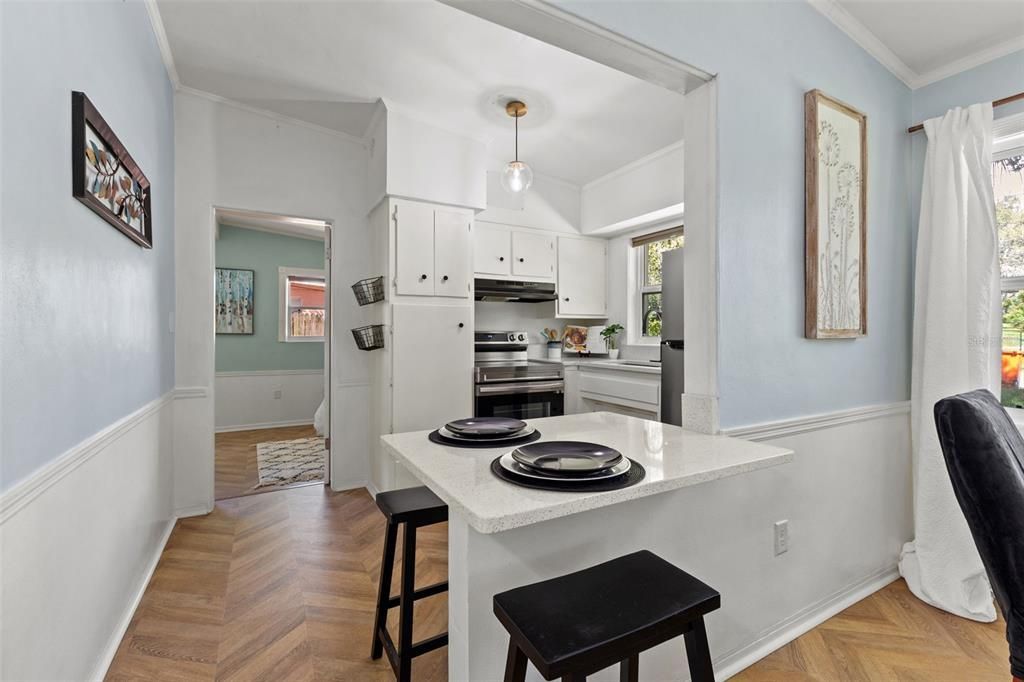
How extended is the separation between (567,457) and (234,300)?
5.80 metres

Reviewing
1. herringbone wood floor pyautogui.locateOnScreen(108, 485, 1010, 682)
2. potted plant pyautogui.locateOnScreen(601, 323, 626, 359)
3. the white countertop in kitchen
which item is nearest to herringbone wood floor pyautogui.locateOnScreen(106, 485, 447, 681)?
herringbone wood floor pyautogui.locateOnScreen(108, 485, 1010, 682)

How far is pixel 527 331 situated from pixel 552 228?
0.96 m

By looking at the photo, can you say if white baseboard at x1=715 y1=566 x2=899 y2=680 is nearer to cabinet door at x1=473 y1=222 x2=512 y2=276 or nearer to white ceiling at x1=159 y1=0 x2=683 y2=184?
white ceiling at x1=159 y1=0 x2=683 y2=184

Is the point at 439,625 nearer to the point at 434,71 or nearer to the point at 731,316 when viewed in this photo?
the point at 731,316

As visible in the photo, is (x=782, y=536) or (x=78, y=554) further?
Result: (x=782, y=536)

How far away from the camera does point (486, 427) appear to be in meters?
1.40

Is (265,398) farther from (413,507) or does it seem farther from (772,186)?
(772,186)

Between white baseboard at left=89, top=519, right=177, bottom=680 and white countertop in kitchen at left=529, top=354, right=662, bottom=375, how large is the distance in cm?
280

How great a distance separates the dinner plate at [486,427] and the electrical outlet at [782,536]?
1.10 meters

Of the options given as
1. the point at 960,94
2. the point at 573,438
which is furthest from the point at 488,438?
the point at 960,94

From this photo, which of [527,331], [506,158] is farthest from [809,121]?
[527,331]

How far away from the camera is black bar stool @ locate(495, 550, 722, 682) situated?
2.69 feet

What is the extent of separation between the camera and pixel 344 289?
348cm

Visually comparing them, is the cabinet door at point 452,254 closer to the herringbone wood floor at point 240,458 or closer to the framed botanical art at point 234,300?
the herringbone wood floor at point 240,458
